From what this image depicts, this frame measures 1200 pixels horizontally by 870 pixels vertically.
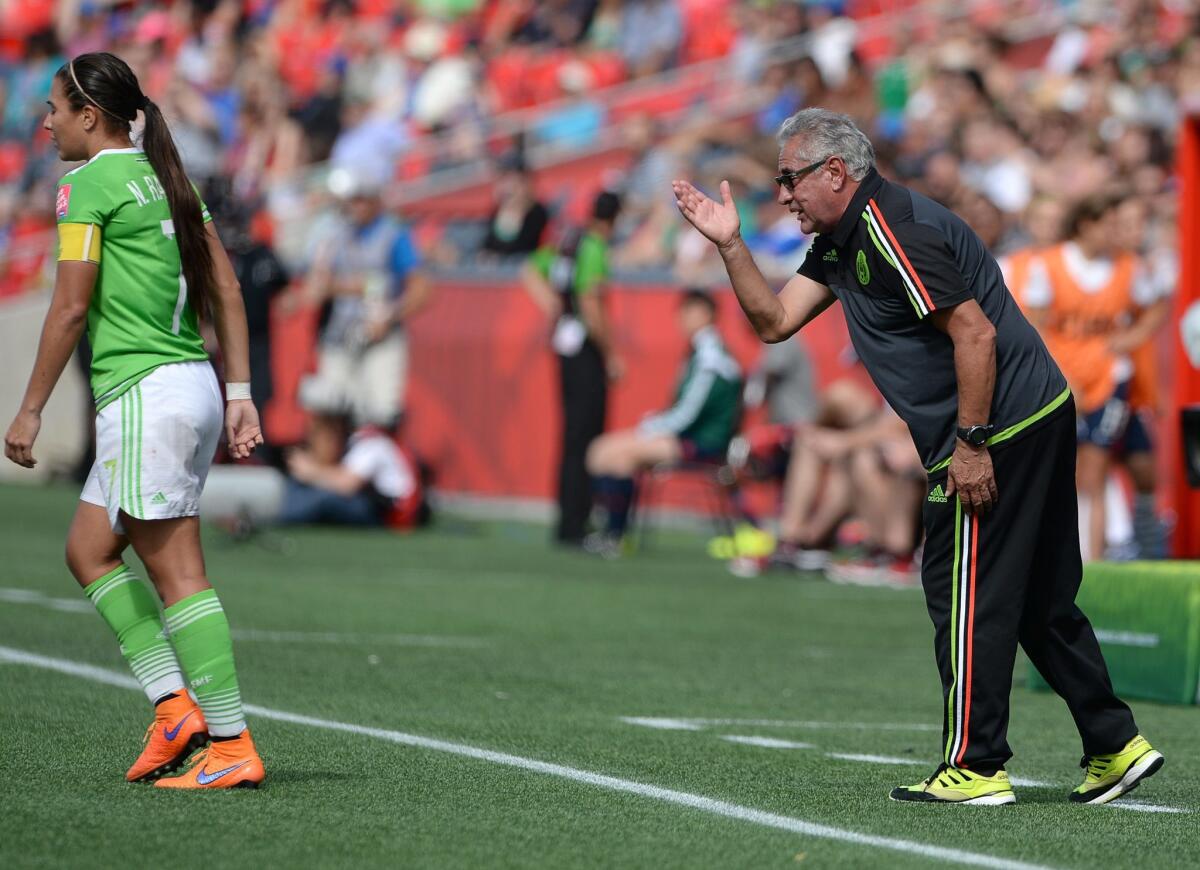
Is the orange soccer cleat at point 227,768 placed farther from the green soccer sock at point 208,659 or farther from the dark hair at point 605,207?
the dark hair at point 605,207

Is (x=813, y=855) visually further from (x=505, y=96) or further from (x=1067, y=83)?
(x=505, y=96)

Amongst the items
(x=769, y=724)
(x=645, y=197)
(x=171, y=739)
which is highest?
(x=645, y=197)

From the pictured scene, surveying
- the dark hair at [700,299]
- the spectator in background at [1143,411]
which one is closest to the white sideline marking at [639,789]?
the spectator in background at [1143,411]

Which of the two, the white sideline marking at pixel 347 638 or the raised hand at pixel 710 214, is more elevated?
the raised hand at pixel 710 214

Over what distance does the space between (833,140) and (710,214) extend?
1.35 ft

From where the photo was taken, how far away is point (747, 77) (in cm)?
2247

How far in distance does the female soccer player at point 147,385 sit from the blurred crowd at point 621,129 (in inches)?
240

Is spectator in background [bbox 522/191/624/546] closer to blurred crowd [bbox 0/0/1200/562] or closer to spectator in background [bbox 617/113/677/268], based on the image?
blurred crowd [bbox 0/0/1200/562]

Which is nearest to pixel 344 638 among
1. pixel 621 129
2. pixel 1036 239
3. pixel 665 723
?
pixel 665 723

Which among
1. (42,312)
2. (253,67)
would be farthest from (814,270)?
(253,67)

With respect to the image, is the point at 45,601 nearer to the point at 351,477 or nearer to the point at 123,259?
the point at 123,259

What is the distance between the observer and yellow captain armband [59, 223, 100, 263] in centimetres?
577

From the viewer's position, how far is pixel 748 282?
20.4ft

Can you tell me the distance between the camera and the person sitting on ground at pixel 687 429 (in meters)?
15.8
